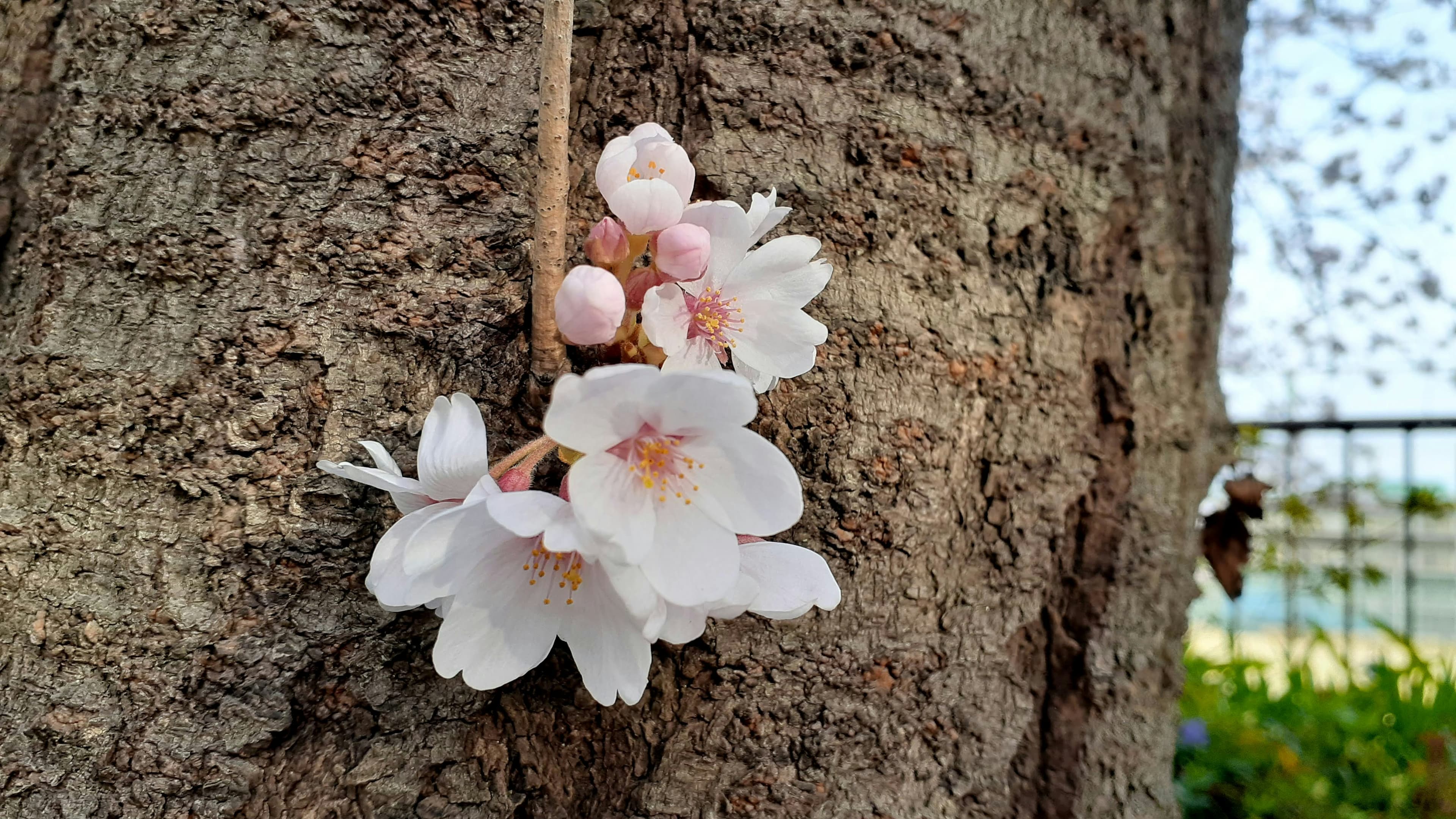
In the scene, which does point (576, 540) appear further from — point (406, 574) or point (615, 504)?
point (406, 574)

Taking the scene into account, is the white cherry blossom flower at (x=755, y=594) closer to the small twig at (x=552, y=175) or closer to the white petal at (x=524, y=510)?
the white petal at (x=524, y=510)

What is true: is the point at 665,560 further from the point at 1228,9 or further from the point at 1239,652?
the point at 1239,652

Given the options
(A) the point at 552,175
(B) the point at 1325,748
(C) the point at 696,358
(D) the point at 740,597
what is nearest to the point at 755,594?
(D) the point at 740,597

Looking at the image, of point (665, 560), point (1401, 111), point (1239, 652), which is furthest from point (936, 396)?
point (1401, 111)

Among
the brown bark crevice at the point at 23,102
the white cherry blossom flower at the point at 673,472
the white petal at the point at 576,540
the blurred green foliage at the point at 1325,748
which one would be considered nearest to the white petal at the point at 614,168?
the white cherry blossom flower at the point at 673,472

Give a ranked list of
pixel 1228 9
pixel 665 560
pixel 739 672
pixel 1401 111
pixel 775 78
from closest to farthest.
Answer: pixel 665 560, pixel 739 672, pixel 775 78, pixel 1228 9, pixel 1401 111
